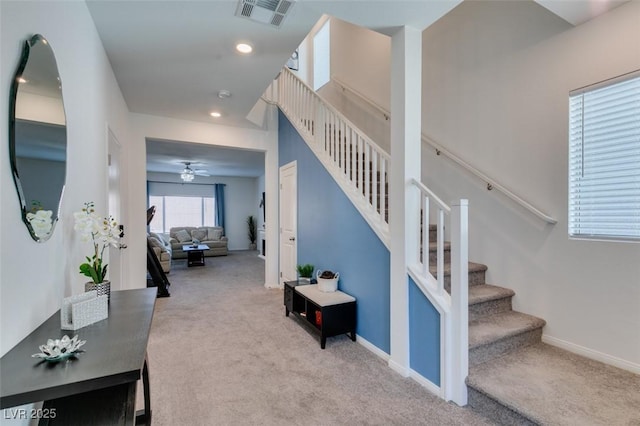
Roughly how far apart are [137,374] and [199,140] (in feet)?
14.3

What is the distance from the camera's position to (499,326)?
2389mm

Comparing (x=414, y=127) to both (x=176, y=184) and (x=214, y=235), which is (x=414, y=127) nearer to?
(x=214, y=235)

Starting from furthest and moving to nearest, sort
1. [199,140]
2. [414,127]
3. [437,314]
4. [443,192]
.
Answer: [199,140], [443,192], [414,127], [437,314]

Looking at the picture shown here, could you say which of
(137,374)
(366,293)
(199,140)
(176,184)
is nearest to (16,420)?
(137,374)

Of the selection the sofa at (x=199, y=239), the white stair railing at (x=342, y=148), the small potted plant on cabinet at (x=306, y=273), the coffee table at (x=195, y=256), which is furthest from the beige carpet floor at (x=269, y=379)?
the sofa at (x=199, y=239)

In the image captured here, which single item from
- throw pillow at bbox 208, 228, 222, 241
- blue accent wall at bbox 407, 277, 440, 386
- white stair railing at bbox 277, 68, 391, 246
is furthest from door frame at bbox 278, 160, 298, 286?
throw pillow at bbox 208, 228, 222, 241

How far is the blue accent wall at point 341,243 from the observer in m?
2.68

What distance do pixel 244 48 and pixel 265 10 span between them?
23.4 inches

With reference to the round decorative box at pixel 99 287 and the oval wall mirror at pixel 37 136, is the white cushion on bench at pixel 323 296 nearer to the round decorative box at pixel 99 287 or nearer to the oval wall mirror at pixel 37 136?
the round decorative box at pixel 99 287

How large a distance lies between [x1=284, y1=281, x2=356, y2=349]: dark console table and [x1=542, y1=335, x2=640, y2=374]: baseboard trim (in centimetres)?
163

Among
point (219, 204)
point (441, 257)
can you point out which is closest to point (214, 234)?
point (219, 204)

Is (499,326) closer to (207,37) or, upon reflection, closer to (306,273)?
(306,273)

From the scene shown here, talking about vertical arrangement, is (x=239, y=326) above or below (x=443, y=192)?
below

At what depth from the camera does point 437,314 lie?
2078 mm
